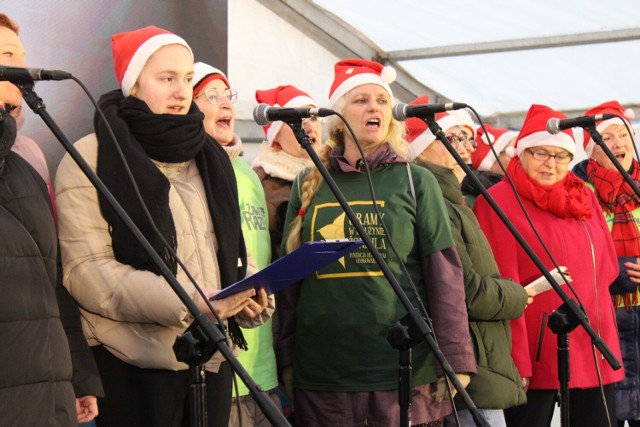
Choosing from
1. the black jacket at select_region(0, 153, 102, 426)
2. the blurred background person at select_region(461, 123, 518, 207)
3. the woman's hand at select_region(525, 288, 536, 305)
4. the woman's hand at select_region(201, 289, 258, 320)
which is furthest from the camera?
the blurred background person at select_region(461, 123, 518, 207)

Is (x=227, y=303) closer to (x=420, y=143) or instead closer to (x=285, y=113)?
(x=285, y=113)

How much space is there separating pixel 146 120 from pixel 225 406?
93 centimetres

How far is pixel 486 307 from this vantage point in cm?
398

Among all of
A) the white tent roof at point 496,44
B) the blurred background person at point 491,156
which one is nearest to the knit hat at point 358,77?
the blurred background person at point 491,156

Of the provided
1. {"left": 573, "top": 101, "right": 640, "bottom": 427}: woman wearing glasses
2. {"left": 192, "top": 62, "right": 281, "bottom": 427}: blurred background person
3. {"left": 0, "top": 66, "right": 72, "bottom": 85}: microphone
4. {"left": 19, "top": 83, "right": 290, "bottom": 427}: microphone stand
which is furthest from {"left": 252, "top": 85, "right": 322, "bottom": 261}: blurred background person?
{"left": 0, "top": 66, "right": 72, "bottom": 85}: microphone

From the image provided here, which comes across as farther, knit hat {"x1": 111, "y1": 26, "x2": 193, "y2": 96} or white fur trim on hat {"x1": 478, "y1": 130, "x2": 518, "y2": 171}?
white fur trim on hat {"x1": 478, "y1": 130, "x2": 518, "y2": 171}

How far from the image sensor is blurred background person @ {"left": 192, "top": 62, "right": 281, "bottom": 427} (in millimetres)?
3699

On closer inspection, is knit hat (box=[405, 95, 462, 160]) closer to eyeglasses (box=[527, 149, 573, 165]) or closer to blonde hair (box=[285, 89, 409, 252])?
blonde hair (box=[285, 89, 409, 252])

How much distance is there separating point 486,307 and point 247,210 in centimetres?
104

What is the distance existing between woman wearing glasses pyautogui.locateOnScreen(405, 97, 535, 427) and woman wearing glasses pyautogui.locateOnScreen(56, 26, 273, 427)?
1119 millimetres

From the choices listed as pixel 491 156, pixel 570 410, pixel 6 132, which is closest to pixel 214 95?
pixel 6 132

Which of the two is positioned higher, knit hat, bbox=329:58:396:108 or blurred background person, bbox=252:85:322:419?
knit hat, bbox=329:58:396:108

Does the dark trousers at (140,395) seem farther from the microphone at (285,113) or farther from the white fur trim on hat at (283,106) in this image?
the white fur trim on hat at (283,106)

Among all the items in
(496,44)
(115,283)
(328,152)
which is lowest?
(115,283)
